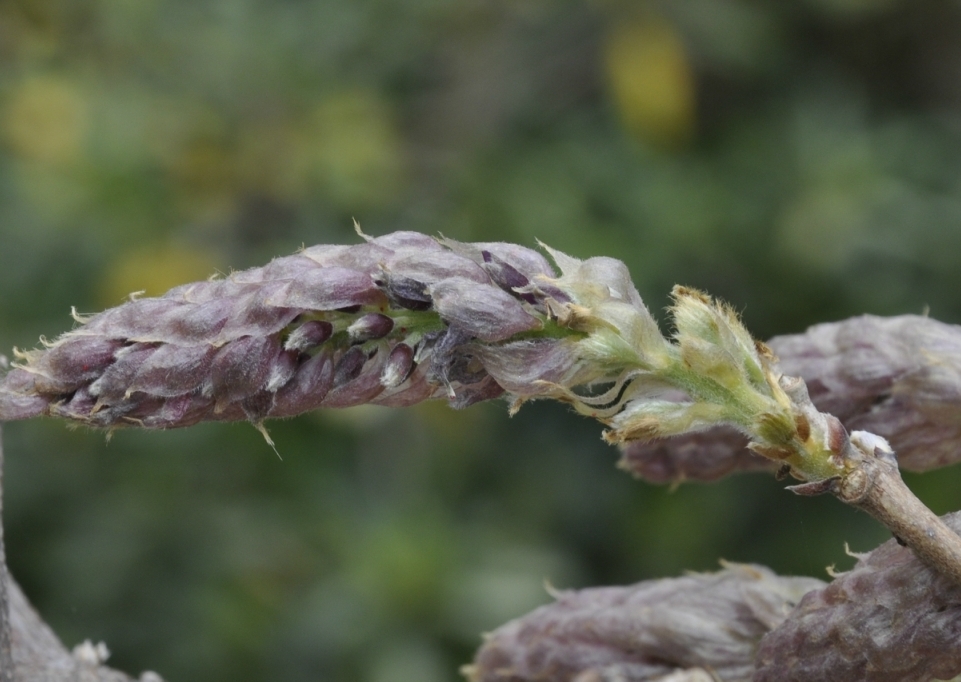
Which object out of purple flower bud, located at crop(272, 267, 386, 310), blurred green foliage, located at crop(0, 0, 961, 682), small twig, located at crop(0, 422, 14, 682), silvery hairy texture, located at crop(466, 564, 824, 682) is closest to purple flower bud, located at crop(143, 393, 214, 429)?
purple flower bud, located at crop(272, 267, 386, 310)

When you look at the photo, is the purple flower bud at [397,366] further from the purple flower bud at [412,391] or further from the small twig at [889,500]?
the small twig at [889,500]

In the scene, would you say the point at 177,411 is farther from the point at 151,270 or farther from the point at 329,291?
the point at 151,270

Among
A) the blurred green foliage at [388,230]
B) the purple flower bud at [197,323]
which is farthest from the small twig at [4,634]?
the blurred green foliage at [388,230]

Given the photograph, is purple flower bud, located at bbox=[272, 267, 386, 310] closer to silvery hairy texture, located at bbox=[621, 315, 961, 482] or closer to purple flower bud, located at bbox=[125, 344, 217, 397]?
purple flower bud, located at bbox=[125, 344, 217, 397]

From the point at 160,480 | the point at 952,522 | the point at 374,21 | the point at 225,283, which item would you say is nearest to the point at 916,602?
the point at 952,522

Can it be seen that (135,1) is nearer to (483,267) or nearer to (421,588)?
(421,588)

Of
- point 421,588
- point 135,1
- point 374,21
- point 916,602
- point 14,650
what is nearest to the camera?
point 916,602
